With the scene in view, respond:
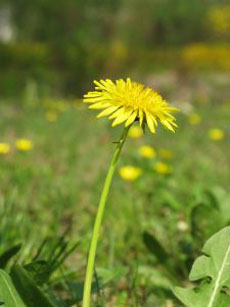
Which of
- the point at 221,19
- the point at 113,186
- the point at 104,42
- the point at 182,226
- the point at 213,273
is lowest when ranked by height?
the point at 213,273

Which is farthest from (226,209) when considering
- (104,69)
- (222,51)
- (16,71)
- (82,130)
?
(222,51)

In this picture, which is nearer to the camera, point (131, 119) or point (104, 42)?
point (131, 119)

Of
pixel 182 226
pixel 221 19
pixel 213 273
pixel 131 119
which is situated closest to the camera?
pixel 131 119

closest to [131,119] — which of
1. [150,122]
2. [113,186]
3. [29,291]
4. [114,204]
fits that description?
[150,122]

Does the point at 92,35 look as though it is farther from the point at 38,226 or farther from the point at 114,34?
the point at 38,226

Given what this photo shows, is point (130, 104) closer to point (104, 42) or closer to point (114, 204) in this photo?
point (114, 204)

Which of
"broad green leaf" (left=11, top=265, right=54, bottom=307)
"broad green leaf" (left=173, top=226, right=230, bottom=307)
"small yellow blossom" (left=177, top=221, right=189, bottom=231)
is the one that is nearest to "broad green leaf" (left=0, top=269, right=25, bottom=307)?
"broad green leaf" (left=11, top=265, right=54, bottom=307)

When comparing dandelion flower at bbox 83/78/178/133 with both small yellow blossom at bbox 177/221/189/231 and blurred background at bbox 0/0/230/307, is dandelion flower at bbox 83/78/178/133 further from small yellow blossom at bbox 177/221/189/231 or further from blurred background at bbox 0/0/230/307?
small yellow blossom at bbox 177/221/189/231

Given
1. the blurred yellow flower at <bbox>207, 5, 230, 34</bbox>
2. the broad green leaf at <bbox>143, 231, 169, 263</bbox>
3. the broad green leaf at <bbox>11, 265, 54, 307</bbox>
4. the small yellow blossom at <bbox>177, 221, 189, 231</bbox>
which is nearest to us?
the broad green leaf at <bbox>11, 265, 54, 307</bbox>
